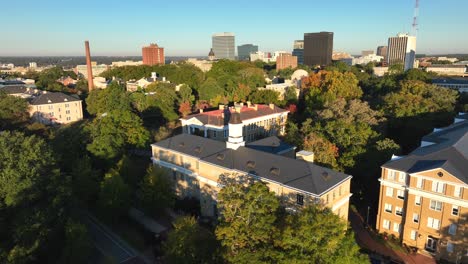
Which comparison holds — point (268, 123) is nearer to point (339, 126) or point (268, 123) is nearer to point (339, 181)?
point (339, 126)

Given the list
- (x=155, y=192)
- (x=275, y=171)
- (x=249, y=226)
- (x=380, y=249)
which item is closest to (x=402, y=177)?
(x=380, y=249)

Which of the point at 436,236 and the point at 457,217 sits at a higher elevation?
the point at 457,217

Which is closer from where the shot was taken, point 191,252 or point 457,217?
point 191,252

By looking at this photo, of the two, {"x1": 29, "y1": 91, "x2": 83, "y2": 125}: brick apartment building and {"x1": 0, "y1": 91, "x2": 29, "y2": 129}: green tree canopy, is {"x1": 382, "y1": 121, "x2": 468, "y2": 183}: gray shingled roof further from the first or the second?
{"x1": 29, "y1": 91, "x2": 83, "y2": 125}: brick apartment building

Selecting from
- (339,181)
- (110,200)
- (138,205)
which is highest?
(339,181)

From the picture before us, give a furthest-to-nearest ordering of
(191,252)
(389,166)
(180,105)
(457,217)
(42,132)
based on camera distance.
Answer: (180,105)
(42,132)
(389,166)
(457,217)
(191,252)

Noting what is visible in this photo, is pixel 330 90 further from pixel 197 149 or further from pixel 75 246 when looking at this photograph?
pixel 75 246

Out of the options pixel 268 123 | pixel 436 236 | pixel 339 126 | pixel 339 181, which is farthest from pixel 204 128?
pixel 436 236
